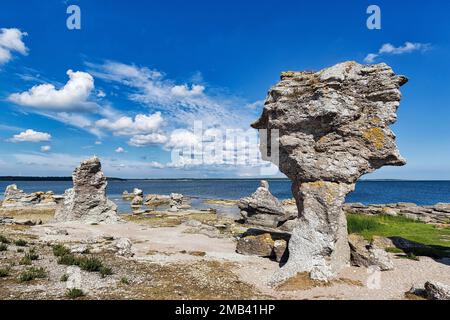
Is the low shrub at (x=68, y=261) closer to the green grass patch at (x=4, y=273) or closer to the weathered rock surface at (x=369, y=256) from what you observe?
the green grass patch at (x=4, y=273)

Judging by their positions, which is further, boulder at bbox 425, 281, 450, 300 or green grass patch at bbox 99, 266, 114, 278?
green grass patch at bbox 99, 266, 114, 278

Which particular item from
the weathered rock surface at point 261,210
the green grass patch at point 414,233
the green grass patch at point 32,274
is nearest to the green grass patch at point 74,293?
the green grass patch at point 32,274

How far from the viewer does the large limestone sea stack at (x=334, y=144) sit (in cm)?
1527

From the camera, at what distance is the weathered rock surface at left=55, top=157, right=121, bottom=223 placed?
34091 mm

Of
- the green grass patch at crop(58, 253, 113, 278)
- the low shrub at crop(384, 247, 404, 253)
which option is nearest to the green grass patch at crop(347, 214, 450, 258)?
the low shrub at crop(384, 247, 404, 253)

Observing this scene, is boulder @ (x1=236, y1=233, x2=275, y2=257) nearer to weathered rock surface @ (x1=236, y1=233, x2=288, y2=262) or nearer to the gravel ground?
weathered rock surface @ (x1=236, y1=233, x2=288, y2=262)

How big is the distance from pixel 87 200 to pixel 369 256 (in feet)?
94.6

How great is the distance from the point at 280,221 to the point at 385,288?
725 inches

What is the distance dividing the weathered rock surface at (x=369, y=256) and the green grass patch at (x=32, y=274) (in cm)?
1487

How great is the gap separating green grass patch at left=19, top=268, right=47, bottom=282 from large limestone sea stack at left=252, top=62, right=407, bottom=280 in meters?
10.7

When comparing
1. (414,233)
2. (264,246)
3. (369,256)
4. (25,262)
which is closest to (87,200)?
(25,262)

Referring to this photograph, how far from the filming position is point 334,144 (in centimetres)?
1591

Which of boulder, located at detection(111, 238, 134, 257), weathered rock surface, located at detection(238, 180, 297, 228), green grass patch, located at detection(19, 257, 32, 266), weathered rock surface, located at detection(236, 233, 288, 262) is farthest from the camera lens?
weathered rock surface, located at detection(238, 180, 297, 228)

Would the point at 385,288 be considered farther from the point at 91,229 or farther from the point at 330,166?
the point at 91,229
